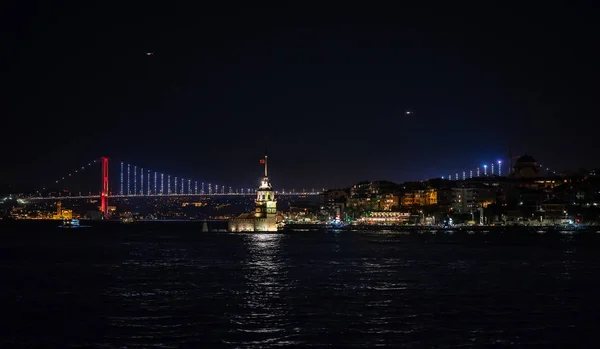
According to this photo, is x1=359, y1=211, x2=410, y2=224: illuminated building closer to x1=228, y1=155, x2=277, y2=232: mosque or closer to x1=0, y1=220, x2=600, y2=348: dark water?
x1=228, y1=155, x2=277, y2=232: mosque

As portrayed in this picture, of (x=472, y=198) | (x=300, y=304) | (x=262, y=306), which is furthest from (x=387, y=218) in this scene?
(x=262, y=306)

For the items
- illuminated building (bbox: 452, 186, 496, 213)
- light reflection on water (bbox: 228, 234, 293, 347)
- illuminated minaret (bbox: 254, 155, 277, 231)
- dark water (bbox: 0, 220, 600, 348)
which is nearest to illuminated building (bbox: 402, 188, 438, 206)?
illuminated building (bbox: 452, 186, 496, 213)

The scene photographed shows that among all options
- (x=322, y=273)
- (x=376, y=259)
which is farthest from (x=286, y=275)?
(x=376, y=259)

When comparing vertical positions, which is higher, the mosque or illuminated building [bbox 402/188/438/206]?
illuminated building [bbox 402/188/438/206]

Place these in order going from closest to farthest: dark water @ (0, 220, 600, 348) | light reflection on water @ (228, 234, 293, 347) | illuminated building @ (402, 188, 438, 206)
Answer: dark water @ (0, 220, 600, 348), light reflection on water @ (228, 234, 293, 347), illuminated building @ (402, 188, 438, 206)

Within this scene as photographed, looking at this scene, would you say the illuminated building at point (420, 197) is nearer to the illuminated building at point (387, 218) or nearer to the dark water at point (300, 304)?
the illuminated building at point (387, 218)

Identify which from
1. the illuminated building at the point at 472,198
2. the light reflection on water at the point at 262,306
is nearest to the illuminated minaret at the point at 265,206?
the light reflection on water at the point at 262,306
